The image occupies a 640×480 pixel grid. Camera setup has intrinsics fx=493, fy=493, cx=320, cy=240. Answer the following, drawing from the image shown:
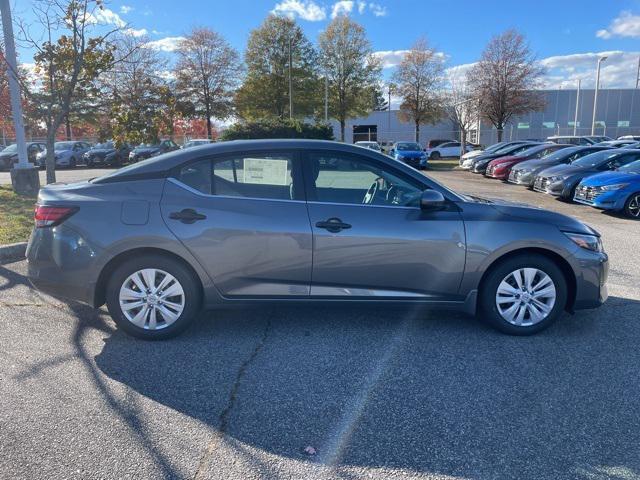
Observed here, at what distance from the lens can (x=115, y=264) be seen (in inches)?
159

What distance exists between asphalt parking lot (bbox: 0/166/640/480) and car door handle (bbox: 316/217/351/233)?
37.2 inches

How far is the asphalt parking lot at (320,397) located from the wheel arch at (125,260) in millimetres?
443

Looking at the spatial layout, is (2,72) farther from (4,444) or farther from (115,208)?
(4,444)

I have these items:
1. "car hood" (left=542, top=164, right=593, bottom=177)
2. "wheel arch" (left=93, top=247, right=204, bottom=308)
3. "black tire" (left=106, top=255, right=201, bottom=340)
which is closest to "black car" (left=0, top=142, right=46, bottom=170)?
"car hood" (left=542, top=164, right=593, bottom=177)

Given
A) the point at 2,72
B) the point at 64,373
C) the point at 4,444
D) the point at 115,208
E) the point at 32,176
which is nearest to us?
the point at 4,444

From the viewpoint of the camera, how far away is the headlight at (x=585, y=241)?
13.7ft

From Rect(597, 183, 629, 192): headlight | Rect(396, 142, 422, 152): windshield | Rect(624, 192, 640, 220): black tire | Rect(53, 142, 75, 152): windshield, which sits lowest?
Rect(624, 192, 640, 220): black tire

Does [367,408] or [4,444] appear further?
[367,408]

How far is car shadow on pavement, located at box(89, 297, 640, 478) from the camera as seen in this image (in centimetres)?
268

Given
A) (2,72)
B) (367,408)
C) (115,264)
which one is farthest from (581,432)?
(2,72)

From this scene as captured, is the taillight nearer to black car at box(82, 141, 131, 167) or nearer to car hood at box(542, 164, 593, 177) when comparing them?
car hood at box(542, 164, 593, 177)

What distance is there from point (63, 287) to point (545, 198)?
1396 cm

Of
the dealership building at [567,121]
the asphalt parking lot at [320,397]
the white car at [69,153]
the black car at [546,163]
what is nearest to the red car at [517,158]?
the black car at [546,163]

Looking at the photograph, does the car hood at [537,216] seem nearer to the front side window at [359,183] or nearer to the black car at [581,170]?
the front side window at [359,183]
